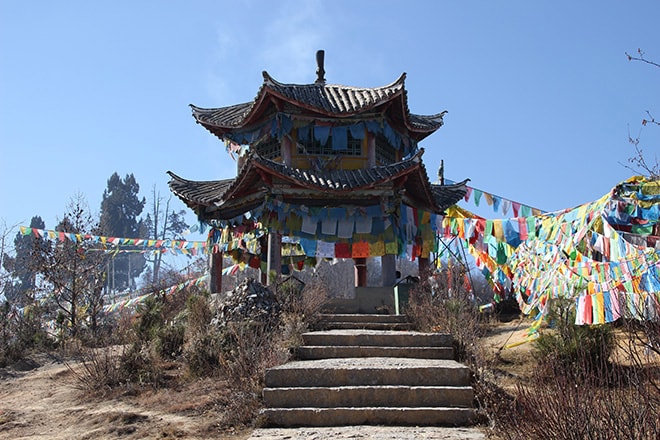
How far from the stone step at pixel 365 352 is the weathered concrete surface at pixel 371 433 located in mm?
2458

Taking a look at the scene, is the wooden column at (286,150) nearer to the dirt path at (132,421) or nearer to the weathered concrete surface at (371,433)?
the dirt path at (132,421)

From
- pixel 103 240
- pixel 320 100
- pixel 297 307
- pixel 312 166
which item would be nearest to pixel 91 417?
pixel 297 307

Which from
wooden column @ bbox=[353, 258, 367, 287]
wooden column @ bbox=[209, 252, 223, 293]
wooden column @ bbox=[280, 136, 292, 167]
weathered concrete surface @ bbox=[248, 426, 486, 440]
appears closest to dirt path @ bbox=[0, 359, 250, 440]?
weathered concrete surface @ bbox=[248, 426, 486, 440]

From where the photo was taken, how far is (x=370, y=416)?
760cm

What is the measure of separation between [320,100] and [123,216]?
56287mm

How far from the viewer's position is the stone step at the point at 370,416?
7.54 m

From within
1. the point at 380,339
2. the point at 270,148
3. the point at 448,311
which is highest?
the point at 270,148

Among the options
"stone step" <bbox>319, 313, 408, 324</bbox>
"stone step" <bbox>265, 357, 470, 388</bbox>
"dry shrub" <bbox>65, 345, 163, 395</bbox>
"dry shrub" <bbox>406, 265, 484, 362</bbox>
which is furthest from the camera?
"stone step" <bbox>319, 313, 408, 324</bbox>

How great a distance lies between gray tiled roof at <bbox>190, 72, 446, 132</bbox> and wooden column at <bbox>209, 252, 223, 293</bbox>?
4090 millimetres

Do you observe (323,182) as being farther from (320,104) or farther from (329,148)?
(320,104)

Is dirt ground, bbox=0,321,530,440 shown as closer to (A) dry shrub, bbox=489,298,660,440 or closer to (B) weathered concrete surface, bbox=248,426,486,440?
(B) weathered concrete surface, bbox=248,426,486,440

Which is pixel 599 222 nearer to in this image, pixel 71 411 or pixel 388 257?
pixel 388 257

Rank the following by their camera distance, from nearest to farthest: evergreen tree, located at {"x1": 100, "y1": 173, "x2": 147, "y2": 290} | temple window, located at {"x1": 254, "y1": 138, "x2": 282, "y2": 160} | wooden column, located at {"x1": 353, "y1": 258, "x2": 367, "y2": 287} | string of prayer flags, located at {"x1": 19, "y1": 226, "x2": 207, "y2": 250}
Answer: temple window, located at {"x1": 254, "y1": 138, "x2": 282, "y2": 160} < wooden column, located at {"x1": 353, "y1": 258, "x2": 367, "y2": 287} < string of prayer flags, located at {"x1": 19, "y1": 226, "x2": 207, "y2": 250} < evergreen tree, located at {"x1": 100, "y1": 173, "x2": 147, "y2": 290}

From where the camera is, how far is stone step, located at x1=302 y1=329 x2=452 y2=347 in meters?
10.2
